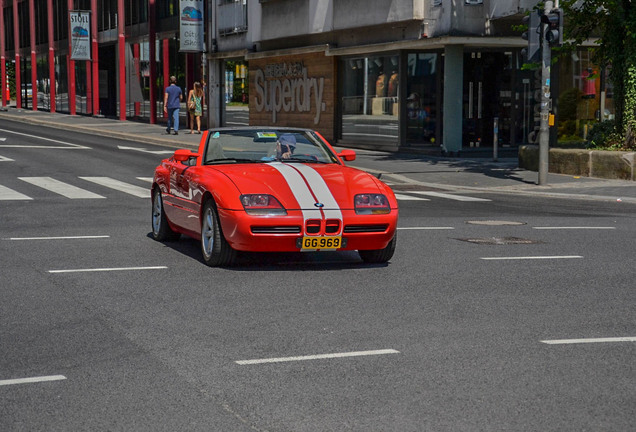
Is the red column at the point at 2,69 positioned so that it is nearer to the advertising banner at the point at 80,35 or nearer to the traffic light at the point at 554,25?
the advertising banner at the point at 80,35

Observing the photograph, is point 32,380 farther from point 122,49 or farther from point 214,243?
point 122,49

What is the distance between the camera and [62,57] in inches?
2470

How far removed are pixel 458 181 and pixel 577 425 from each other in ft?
55.6

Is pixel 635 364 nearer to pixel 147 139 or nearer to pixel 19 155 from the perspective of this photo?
pixel 19 155

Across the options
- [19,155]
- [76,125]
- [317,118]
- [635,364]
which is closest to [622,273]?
[635,364]

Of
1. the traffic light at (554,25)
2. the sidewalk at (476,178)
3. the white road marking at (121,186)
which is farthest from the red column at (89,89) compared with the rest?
the traffic light at (554,25)

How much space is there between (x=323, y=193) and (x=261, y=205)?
1.99 ft

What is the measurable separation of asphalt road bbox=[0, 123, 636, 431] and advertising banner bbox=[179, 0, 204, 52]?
1133 inches

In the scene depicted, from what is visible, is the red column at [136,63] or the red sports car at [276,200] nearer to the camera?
the red sports car at [276,200]

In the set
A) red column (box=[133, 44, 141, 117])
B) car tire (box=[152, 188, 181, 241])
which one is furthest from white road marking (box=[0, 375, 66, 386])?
red column (box=[133, 44, 141, 117])

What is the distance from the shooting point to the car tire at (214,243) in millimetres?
9523

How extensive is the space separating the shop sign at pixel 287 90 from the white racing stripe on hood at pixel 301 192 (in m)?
24.3

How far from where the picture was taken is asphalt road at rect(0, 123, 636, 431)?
495 cm

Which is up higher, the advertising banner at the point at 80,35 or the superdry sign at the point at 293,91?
the advertising banner at the point at 80,35
